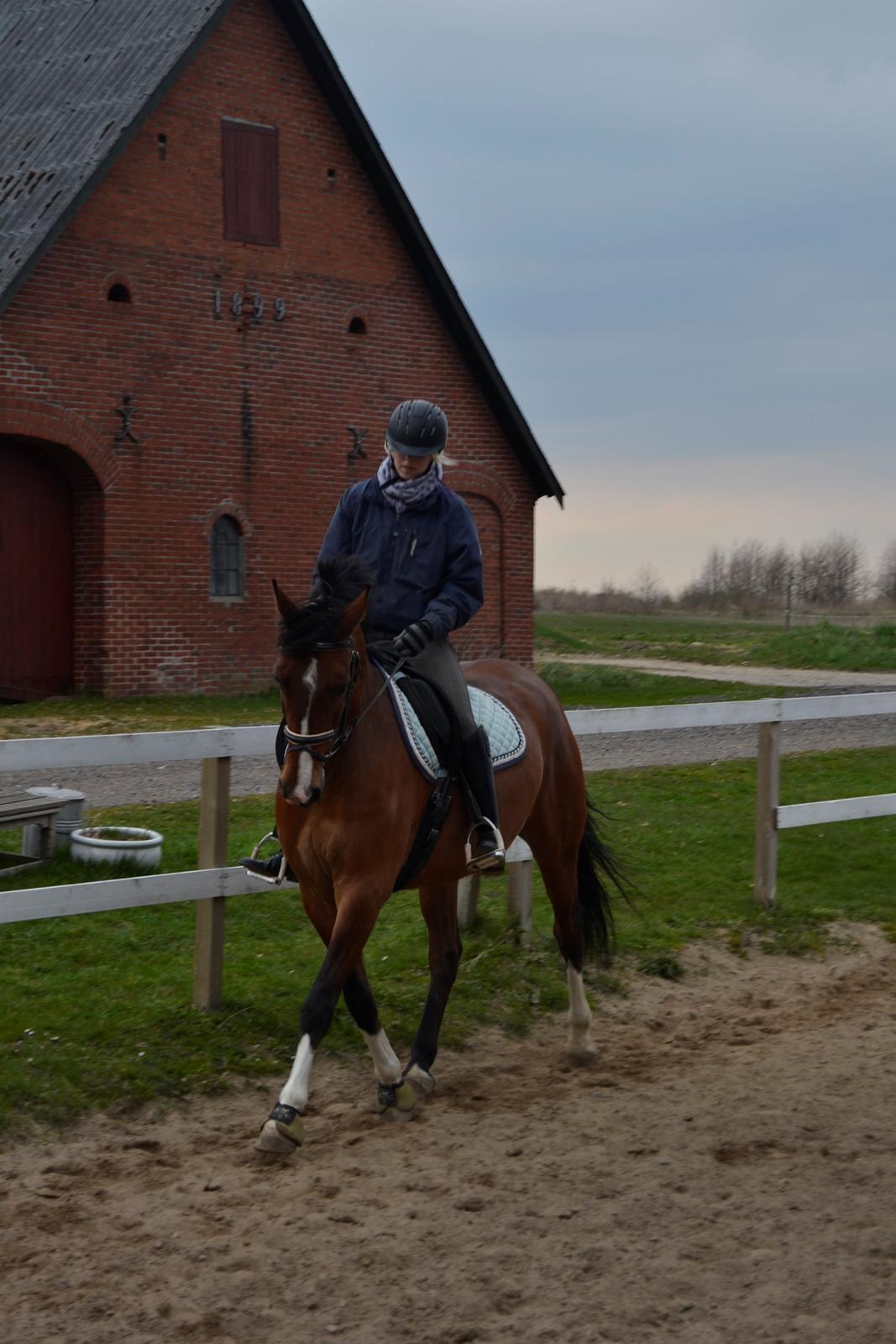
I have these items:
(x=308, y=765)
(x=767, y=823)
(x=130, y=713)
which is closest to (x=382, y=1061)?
(x=308, y=765)

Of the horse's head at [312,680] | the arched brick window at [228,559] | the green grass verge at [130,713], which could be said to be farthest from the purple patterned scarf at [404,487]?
the arched brick window at [228,559]

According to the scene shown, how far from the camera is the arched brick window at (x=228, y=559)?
2138 cm

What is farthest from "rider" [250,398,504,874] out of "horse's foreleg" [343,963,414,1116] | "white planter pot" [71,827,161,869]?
"white planter pot" [71,827,161,869]

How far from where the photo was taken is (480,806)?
6.04 meters

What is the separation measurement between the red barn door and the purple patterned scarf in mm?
14488

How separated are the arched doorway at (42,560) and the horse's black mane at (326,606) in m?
15.0

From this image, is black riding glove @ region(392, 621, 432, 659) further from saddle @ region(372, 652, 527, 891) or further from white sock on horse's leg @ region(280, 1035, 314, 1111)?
white sock on horse's leg @ region(280, 1035, 314, 1111)

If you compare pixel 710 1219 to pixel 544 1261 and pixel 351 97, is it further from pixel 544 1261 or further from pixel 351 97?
pixel 351 97

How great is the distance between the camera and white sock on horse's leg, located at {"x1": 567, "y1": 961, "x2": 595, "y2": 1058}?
258 inches

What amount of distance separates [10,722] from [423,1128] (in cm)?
1258

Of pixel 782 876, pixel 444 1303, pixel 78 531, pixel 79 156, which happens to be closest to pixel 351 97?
pixel 79 156

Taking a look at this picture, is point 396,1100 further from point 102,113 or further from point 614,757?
point 102,113

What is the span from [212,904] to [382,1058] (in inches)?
47.5

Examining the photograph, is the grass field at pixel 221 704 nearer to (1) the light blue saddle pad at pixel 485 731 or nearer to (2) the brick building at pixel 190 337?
(2) the brick building at pixel 190 337
